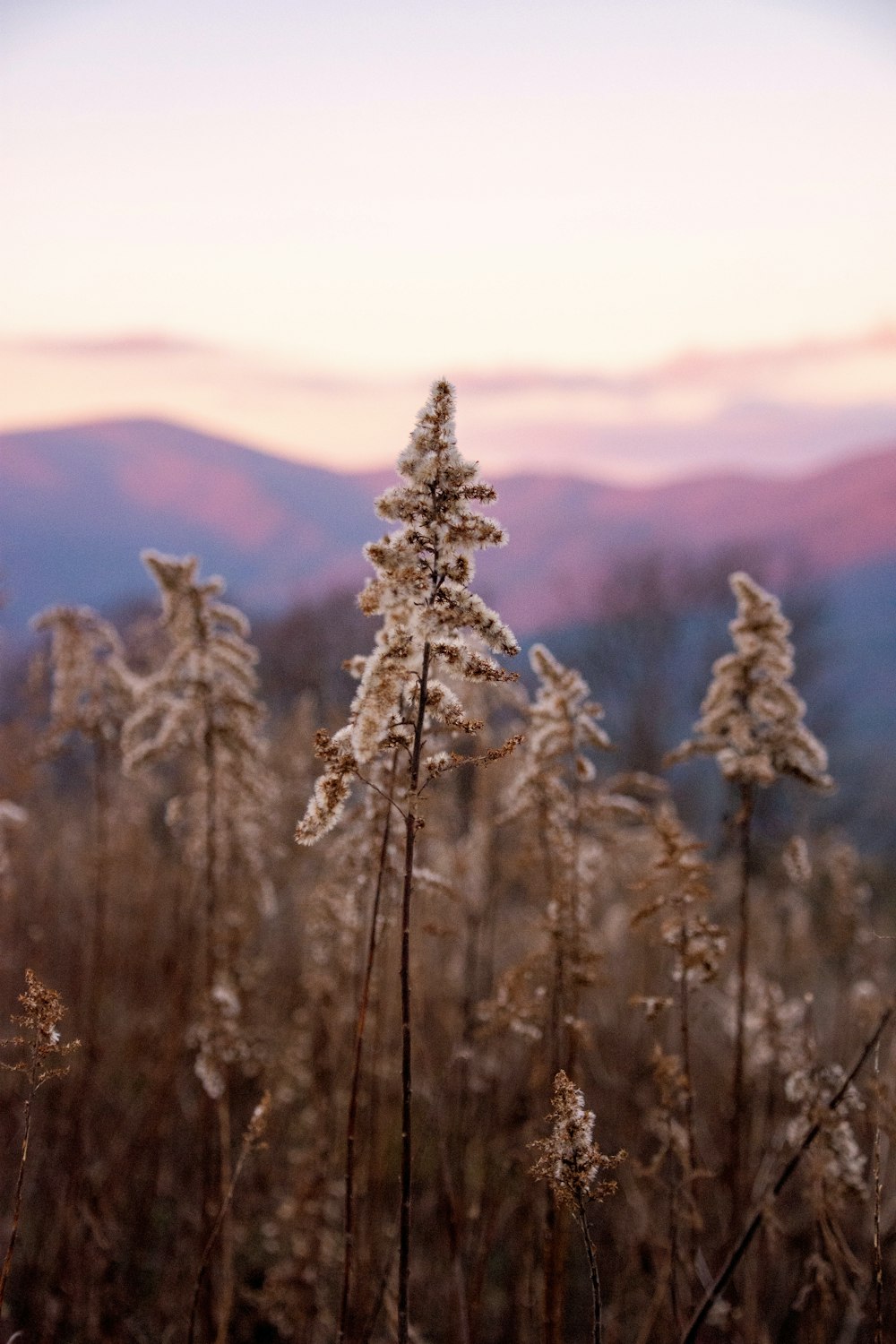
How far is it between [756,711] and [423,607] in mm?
2004

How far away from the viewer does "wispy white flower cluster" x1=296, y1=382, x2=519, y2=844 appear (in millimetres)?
2033

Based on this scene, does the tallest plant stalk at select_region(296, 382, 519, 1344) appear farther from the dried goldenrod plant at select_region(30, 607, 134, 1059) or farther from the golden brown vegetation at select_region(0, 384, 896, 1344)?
the dried goldenrod plant at select_region(30, 607, 134, 1059)

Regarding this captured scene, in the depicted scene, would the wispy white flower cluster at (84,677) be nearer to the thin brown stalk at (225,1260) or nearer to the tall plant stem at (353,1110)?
the thin brown stalk at (225,1260)

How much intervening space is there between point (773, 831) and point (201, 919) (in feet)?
73.7

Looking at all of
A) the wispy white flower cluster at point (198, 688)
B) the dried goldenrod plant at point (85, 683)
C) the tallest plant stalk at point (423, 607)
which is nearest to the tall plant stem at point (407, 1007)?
the tallest plant stalk at point (423, 607)

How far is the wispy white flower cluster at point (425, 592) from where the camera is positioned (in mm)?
2033

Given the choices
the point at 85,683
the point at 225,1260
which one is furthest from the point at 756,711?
the point at 85,683

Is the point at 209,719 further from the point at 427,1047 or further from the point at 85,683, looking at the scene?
the point at 427,1047

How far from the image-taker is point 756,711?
364 cm

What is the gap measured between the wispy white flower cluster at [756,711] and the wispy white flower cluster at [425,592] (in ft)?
5.77

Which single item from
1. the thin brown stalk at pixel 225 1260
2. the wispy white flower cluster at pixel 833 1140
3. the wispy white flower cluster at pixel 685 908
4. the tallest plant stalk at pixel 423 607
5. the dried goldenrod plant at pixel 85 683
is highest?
the dried goldenrod plant at pixel 85 683

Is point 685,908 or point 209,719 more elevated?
point 209,719

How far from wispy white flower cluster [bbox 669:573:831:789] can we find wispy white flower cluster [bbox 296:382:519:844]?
1759 millimetres

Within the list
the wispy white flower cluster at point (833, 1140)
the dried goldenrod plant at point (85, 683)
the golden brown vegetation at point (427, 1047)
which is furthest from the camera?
the dried goldenrod plant at point (85, 683)
